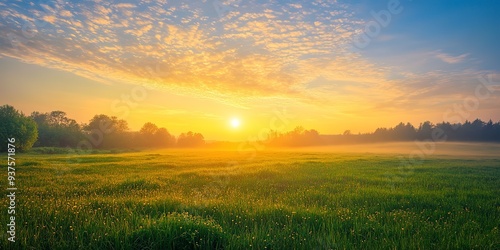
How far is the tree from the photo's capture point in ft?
222

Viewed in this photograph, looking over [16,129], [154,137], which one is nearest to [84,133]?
[154,137]

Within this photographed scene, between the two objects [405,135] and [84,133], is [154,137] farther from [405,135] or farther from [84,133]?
[405,135]

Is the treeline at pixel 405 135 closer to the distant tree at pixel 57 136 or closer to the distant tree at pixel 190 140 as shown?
the distant tree at pixel 190 140

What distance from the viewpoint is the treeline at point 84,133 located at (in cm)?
7300

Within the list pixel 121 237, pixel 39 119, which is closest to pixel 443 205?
pixel 121 237

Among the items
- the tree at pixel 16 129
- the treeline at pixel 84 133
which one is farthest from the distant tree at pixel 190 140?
the tree at pixel 16 129

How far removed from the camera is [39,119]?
12194 centimetres

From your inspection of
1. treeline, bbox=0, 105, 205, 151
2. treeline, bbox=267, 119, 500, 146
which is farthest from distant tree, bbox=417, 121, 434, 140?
treeline, bbox=0, 105, 205, 151

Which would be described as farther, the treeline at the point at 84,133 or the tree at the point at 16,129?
the treeline at the point at 84,133

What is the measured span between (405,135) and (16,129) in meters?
143

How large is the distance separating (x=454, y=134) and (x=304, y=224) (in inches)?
5454

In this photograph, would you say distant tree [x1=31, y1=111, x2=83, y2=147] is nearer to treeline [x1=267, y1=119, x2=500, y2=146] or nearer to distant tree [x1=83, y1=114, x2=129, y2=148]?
distant tree [x1=83, y1=114, x2=129, y2=148]

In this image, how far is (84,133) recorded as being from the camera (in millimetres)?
110250

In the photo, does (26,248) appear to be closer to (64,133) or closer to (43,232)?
(43,232)
